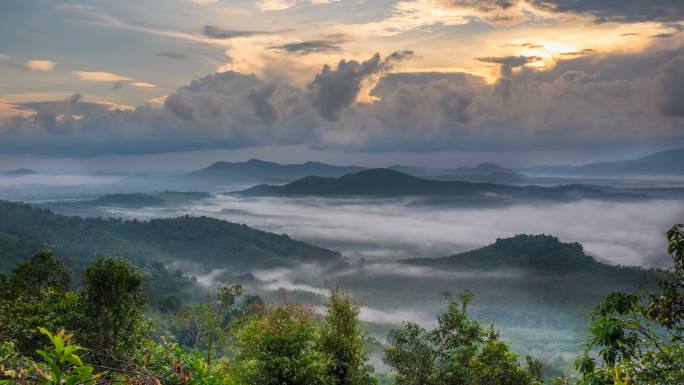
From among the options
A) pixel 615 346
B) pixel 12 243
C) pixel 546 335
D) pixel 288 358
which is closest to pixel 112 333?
pixel 288 358

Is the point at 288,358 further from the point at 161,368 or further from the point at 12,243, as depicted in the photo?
the point at 12,243

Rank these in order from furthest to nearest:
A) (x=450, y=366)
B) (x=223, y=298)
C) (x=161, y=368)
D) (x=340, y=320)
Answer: (x=223, y=298), (x=450, y=366), (x=340, y=320), (x=161, y=368)

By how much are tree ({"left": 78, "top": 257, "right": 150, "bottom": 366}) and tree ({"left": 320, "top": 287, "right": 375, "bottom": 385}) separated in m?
9.50

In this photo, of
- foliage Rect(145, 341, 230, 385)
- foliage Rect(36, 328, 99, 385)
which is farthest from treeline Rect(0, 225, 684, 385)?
foliage Rect(36, 328, 99, 385)

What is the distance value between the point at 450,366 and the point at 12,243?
576 feet

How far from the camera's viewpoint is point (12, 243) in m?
160

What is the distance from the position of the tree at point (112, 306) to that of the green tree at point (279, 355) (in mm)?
6274

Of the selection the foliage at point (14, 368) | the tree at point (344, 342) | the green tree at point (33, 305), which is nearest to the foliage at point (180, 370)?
the foliage at point (14, 368)

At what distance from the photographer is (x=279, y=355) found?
21.2m

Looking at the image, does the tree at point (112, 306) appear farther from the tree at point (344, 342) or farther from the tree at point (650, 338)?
the tree at point (650, 338)

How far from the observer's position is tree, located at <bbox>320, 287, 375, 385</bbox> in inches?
976

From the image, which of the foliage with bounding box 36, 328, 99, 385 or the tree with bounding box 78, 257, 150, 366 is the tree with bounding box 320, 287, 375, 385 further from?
the foliage with bounding box 36, 328, 99, 385

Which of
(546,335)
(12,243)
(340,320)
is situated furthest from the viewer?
(546,335)

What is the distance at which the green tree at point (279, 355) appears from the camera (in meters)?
20.5
